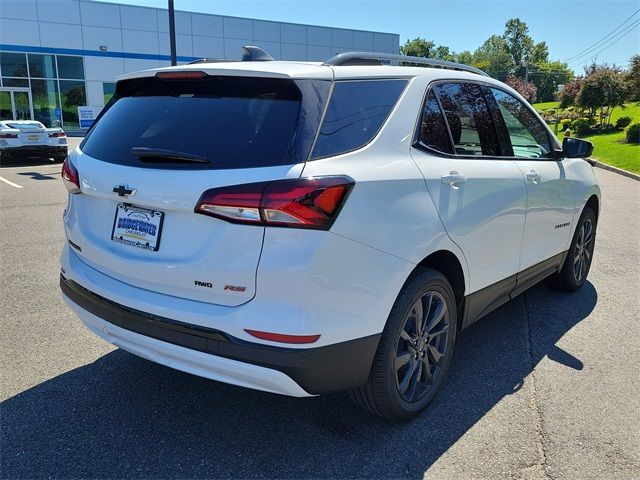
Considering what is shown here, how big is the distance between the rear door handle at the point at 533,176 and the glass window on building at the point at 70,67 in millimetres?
32380

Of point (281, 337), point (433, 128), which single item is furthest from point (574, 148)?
point (281, 337)

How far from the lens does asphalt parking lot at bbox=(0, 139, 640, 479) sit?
259cm

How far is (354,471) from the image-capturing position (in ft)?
8.39

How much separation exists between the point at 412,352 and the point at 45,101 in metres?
32.7

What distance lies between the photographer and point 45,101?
99.7ft

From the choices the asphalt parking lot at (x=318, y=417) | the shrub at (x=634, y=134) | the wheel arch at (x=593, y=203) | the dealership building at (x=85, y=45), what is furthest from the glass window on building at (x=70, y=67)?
the wheel arch at (x=593, y=203)

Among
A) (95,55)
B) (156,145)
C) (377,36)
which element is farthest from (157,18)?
(156,145)

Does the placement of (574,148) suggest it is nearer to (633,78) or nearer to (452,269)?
(452,269)

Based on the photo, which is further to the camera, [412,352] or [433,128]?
[433,128]

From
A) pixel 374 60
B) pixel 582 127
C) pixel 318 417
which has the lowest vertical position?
pixel 318 417

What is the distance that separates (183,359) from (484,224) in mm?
1892

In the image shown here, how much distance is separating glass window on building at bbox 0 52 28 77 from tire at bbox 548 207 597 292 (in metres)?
31.5

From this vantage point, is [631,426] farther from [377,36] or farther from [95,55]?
[377,36]

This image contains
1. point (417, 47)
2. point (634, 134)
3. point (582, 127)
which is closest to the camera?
point (634, 134)
